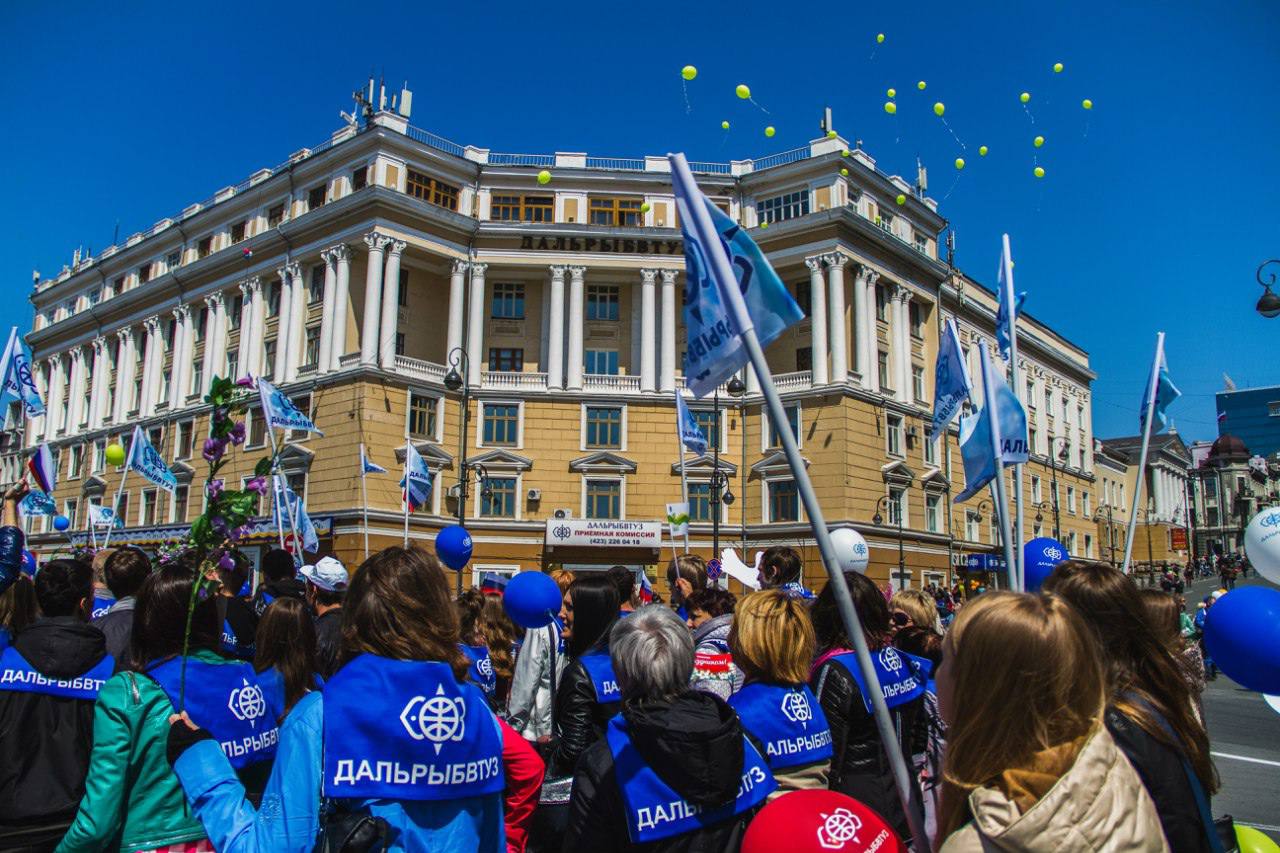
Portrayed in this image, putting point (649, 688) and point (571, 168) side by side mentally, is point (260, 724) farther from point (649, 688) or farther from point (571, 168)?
point (571, 168)

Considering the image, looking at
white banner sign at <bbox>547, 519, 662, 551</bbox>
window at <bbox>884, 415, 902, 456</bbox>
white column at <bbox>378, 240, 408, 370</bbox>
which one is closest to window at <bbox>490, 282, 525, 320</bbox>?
white column at <bbox>378, 240, 408, 370</bbox>

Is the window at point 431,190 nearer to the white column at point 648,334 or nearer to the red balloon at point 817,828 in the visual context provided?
the white column at point 648,334

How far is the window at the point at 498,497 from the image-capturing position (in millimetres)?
39625

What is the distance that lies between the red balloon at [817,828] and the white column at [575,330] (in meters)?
39.3

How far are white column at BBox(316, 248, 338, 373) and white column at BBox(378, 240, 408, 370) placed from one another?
87.4 inches

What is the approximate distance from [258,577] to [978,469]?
33.8m

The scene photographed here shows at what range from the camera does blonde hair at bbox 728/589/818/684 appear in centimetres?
396

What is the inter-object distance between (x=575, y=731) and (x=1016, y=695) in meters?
2.76

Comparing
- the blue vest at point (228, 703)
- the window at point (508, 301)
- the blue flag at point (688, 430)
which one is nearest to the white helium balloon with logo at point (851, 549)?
the blue vest at point (228, 703)

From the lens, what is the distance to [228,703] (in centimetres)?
377

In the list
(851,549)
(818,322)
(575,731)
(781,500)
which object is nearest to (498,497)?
(781,500)

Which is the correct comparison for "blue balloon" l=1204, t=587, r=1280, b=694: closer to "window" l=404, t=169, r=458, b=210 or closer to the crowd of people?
the crowd of people

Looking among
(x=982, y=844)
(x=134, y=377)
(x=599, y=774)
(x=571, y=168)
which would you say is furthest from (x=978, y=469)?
(x=134, y=377)

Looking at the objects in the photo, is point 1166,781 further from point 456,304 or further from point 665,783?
point 456,304
